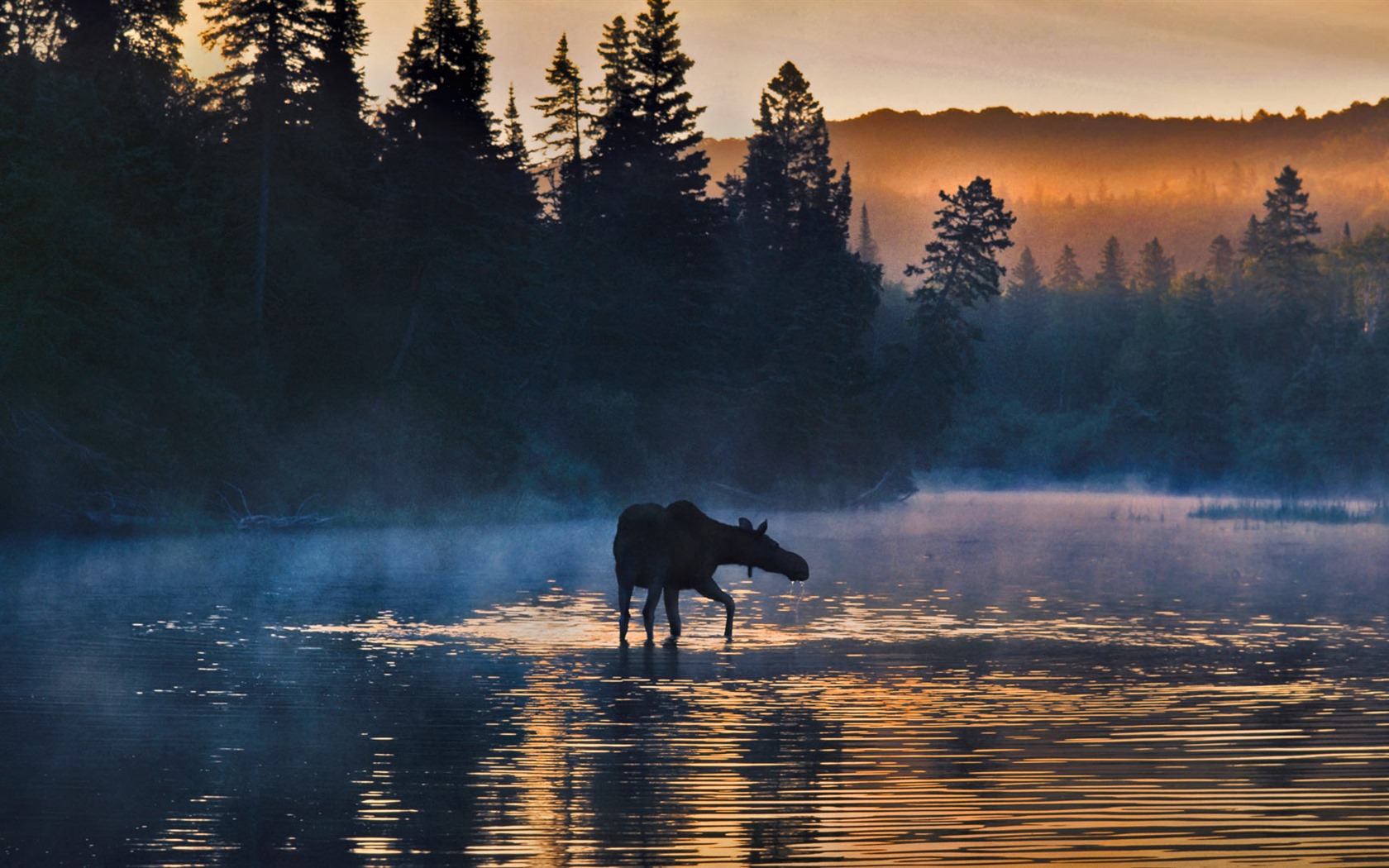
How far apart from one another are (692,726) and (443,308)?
51.6 m

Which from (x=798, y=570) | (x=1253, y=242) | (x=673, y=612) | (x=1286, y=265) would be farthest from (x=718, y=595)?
(x=1253, y=242)

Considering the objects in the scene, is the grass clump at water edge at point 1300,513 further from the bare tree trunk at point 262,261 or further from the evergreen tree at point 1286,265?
the evergreen tree at point 1286,265

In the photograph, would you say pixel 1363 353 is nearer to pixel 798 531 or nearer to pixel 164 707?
pixel 798 531

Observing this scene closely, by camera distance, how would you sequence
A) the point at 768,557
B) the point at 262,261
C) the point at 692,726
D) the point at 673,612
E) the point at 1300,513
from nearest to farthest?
the point at 692,726, the point at 673,612, the point at 768,557, the point at 262,261, the point at 1300,513

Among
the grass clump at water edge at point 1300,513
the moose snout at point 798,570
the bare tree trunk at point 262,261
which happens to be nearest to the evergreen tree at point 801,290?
the grass clump at water edge at point 1300,513

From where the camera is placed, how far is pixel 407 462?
60.7 metres

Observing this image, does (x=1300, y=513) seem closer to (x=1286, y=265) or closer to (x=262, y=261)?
(x=262, y=261)

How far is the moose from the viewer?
2231cm

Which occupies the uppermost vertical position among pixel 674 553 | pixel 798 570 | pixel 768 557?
pixel 674 553

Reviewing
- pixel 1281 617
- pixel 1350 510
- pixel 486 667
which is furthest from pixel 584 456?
pixel 486 667

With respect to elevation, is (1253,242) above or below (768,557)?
above

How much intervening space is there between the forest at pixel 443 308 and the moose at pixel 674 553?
27.5 metres

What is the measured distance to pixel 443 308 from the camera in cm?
6562

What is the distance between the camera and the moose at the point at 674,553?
2231 cm
